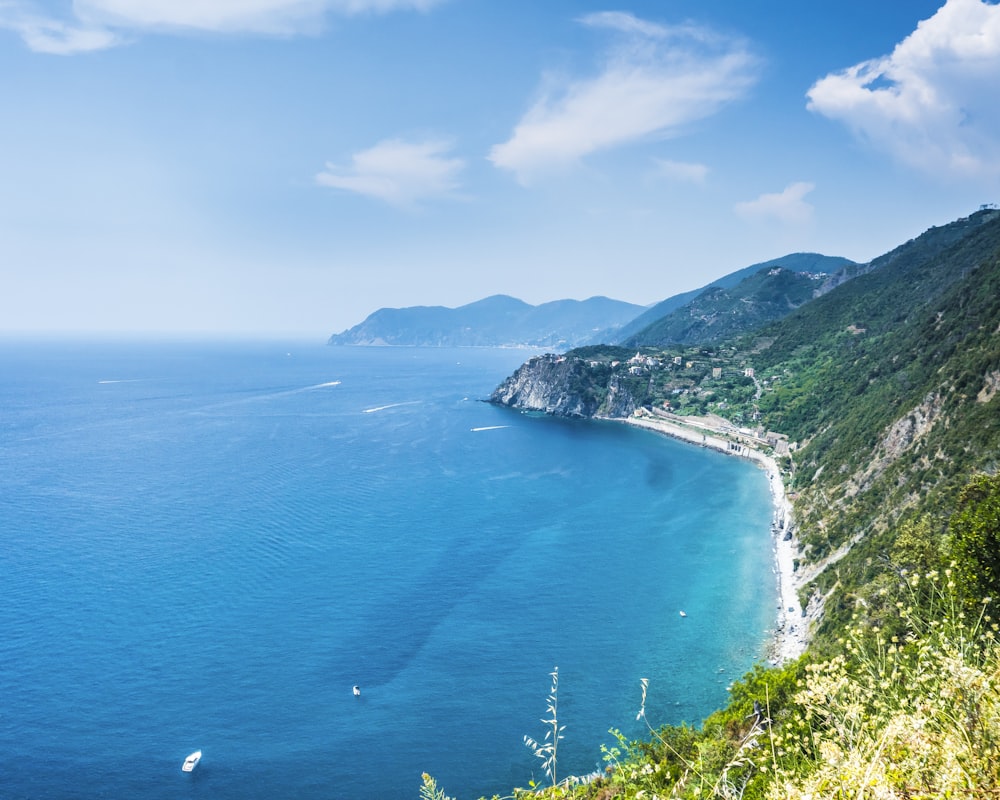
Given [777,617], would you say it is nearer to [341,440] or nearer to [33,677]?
[33,677]

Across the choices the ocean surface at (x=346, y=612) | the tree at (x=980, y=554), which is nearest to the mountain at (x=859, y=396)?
the tree at (x=980, y=554)

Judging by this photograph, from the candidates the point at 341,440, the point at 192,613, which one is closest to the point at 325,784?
the point at 192,613

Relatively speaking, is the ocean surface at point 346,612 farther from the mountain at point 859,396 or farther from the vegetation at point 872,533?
the mountain at point 859,396

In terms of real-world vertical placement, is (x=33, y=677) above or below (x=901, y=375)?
below

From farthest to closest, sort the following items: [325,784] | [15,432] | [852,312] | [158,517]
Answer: [852,312] → [15,432] → [158,517] → [325,784]

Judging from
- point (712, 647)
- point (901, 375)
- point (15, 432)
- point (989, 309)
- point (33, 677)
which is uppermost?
point (989, 309)

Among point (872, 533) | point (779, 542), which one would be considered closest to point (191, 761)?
point (872, 533)

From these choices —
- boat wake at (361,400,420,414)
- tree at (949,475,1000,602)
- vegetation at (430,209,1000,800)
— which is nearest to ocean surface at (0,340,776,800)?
vegetation at (430,209,1000,800)

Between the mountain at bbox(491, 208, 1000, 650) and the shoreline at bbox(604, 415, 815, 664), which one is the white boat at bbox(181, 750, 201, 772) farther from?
the shoreline at bbox(604, 415, 815, 664)
